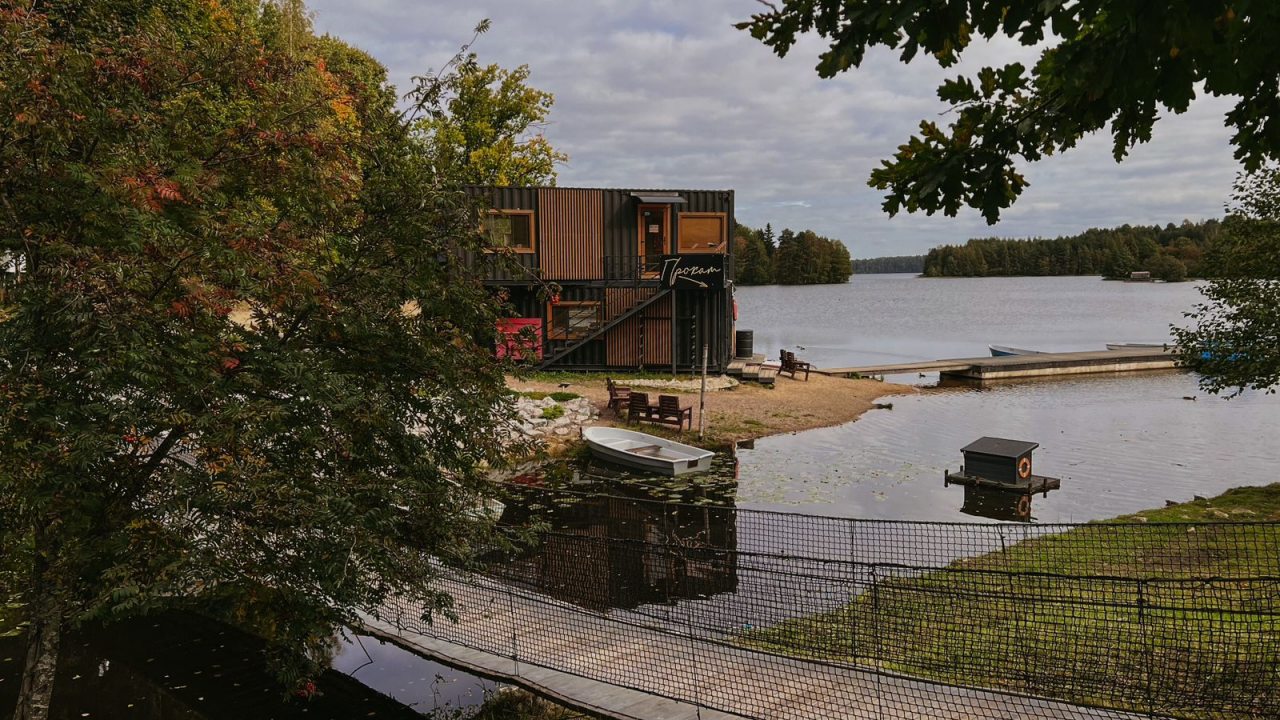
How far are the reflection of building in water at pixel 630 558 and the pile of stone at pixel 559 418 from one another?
627cm

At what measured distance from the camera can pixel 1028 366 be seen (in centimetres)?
4941

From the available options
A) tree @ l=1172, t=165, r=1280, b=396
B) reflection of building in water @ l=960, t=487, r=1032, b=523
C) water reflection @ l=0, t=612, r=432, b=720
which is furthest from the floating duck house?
water reflection @ l=0, t=612, r=432, b=720

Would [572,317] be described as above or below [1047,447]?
above

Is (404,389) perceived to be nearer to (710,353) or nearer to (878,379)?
(710,353)

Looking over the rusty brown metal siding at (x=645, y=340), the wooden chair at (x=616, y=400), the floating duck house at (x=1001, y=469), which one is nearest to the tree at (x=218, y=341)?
the floating duck house at (x=1001, y=469)

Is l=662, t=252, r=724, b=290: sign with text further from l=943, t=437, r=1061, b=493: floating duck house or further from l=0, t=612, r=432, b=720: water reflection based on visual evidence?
l=0, t=612, r=432, b=720: water reflection

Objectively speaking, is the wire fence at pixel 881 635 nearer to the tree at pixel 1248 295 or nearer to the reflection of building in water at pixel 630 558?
the reflection of building in water at pixel 630 558

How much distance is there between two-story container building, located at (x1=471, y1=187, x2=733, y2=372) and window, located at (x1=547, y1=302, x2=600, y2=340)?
44 millimetres

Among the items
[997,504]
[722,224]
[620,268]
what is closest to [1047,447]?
[997,504]

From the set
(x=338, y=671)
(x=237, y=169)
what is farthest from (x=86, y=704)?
(x=237, y=169)

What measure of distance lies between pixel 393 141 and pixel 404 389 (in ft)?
8.04

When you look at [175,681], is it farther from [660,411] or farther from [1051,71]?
[660,411]

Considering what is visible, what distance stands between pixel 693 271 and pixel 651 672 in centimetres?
2595

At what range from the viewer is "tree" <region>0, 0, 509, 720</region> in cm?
559
